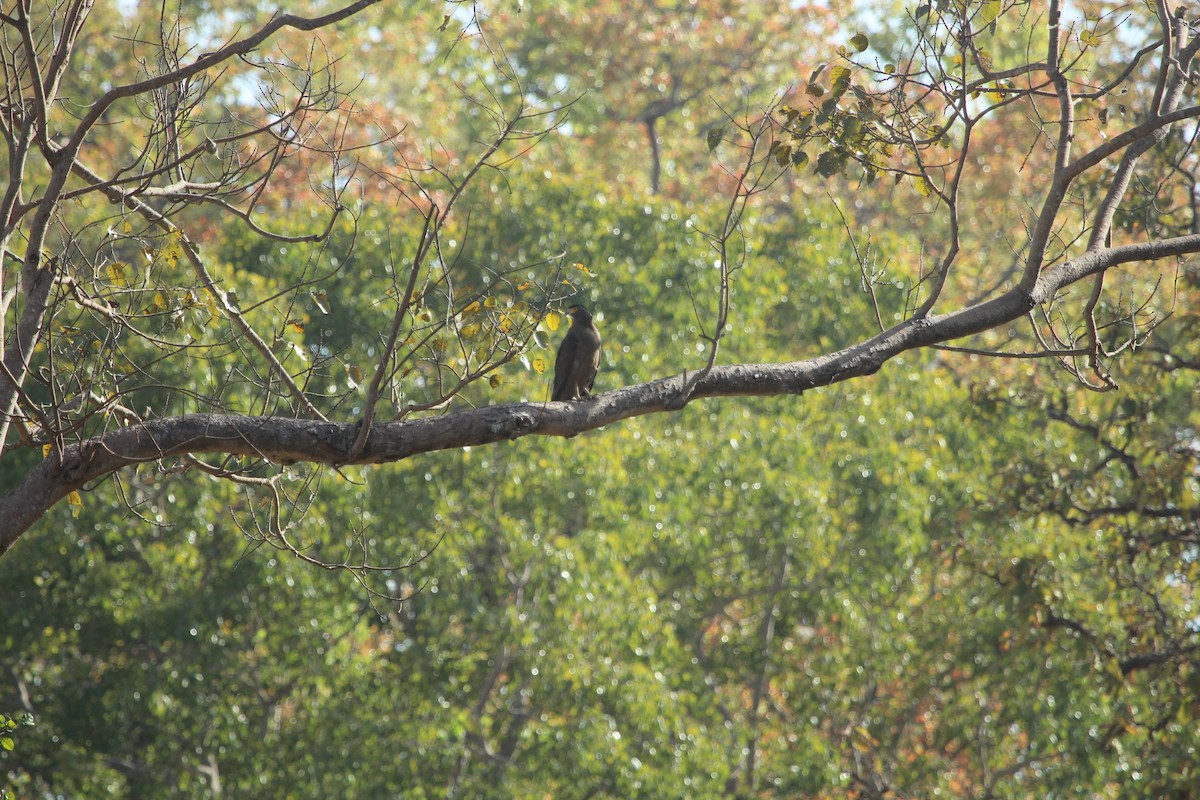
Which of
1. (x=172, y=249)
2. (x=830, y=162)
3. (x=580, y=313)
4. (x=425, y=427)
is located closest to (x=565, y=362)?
(x=580, y=313)

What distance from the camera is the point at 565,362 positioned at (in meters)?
6.82

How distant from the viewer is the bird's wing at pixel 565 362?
6758mm

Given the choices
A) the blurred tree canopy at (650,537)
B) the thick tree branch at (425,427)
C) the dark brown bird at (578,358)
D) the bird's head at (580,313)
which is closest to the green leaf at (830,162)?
the blurred tree canopy at (650,537)

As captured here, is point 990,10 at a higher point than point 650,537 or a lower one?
lower

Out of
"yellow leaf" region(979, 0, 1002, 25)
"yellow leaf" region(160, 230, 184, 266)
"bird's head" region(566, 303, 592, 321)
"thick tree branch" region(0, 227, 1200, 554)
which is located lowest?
"thick tree branch" region(0, 227, 1200, 554)

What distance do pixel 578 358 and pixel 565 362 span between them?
0.09 meters

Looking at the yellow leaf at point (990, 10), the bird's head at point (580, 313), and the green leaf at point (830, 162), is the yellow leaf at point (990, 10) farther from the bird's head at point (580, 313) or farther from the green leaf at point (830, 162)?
the bird's head at point (580, 313)

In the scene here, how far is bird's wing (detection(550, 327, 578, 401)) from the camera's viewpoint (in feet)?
22.2

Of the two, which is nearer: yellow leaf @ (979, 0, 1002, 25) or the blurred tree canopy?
yellow leaf @ (979, 0, 1002, 25)

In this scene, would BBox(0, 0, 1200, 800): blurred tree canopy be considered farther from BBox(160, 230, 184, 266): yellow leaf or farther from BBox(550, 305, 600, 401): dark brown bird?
BBox(550, 305, 600, 401): dark brown bird

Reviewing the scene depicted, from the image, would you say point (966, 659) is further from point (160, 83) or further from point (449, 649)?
point (160, 83)

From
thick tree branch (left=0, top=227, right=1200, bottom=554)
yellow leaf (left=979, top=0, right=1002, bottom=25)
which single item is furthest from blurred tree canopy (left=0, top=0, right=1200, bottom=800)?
thick tree branch (left=0, top=227, right=1200, bottom=554)

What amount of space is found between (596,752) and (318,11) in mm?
16957

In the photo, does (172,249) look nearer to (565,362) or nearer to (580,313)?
(565,362)
